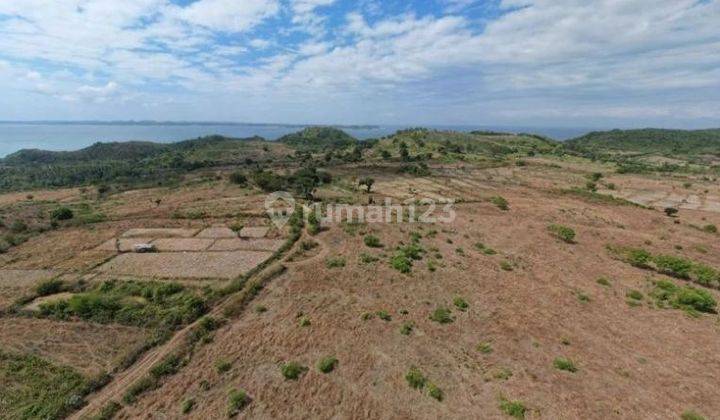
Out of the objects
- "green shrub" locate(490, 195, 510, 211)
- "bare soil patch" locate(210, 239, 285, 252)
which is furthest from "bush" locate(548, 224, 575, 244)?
"bare soil patch" locate(210, 239, 285, 252)

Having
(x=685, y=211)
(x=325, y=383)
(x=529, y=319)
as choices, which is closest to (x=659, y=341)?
(x=529, y=319)

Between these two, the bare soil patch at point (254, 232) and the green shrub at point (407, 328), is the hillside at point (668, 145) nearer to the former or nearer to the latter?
the bare soil patch at point (254, 232)

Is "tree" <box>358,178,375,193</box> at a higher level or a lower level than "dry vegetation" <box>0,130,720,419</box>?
higher

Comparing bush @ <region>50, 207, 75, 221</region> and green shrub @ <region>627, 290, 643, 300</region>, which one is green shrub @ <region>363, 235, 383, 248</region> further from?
bush @ <region>50, 207, 75, 221</region>

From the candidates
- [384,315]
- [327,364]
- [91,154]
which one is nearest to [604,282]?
[384,315]

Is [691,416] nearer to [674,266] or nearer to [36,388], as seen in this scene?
[674,266]
